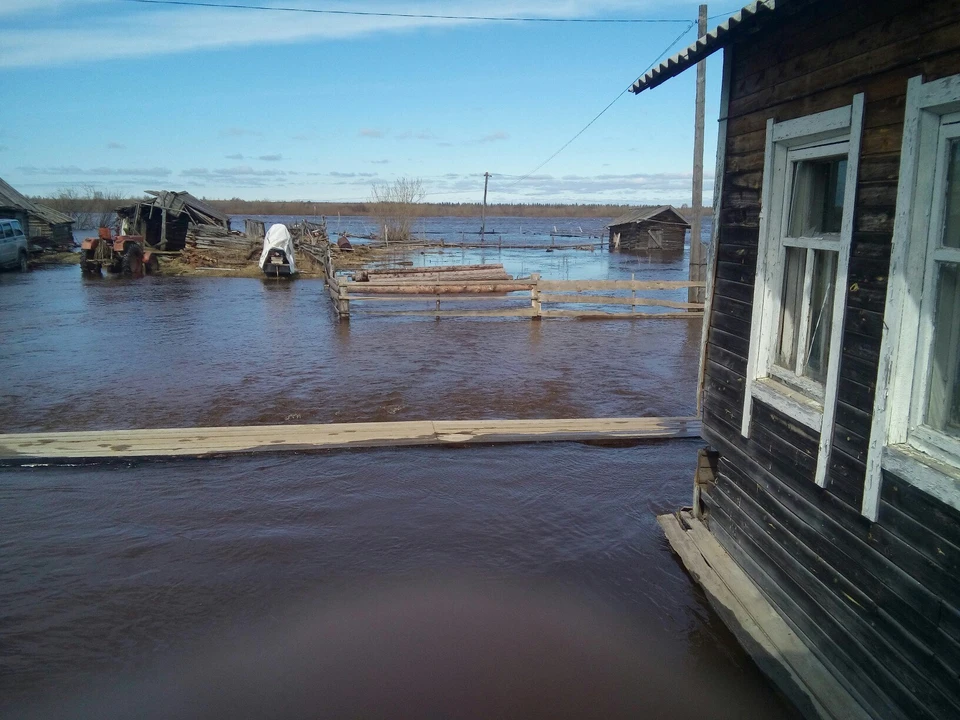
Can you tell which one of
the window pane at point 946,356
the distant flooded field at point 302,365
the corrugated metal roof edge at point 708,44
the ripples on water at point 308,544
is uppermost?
the corrugated metal roof edge at point 708,44

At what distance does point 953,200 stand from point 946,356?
0.70 meters

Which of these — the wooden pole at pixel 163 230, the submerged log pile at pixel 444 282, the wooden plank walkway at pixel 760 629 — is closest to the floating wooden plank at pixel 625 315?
the submerged log pile at pixel 444 282

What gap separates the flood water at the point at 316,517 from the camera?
4.91 meters

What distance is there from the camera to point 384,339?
16266mm

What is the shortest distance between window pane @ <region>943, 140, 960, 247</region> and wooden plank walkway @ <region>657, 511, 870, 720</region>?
2326mm

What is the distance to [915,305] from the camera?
3.41m

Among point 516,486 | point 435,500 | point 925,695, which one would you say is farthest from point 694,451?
point 925,695

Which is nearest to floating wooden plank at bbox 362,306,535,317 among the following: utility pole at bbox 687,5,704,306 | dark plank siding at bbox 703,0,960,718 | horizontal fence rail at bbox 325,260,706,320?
horizontal fence rail at bbox 325,260,706,320

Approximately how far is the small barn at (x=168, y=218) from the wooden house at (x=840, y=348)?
32.7 meters

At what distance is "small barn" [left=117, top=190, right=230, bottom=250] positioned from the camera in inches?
1341

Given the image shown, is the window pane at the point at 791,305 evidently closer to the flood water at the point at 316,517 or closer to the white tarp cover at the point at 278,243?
the flood water at the point at 316,517

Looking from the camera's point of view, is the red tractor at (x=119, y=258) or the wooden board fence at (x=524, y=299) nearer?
the wooden board fence at (x=524, y=299)

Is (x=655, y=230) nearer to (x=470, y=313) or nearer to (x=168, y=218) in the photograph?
(x=168, y=218)

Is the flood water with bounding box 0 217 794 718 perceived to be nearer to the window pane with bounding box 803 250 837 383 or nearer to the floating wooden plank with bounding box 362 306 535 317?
the window pane with bounding box 803 250 837 383
